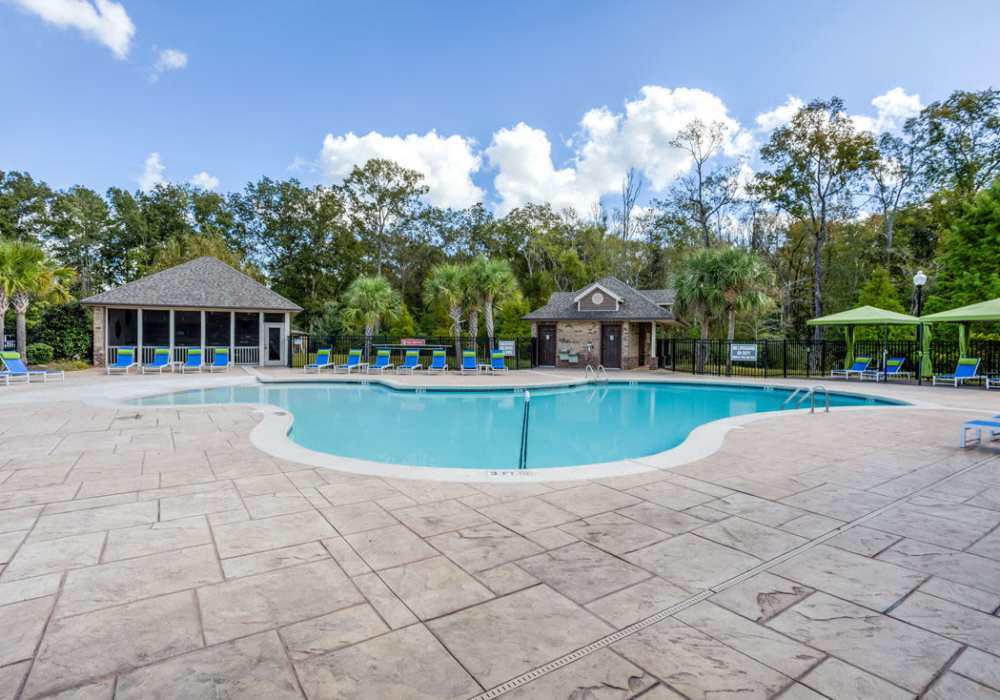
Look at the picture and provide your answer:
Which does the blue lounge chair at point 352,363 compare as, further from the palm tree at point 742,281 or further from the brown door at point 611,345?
the palm tree at point 742,281

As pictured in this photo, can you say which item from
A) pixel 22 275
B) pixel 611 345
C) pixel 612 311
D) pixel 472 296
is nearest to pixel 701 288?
pixel 612 311

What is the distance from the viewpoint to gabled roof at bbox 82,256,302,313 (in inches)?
718

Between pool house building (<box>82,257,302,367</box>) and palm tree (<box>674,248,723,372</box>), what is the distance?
14776mm

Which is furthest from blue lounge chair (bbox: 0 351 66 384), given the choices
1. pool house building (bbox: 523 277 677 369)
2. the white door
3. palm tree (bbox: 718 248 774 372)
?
palm tree (bbox: 718 248 774 372)

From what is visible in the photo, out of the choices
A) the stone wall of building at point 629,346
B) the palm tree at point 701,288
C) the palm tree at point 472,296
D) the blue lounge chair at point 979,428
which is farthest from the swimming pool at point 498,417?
the palm tree at point 472,296

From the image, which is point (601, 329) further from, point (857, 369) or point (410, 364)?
point (857, 369)

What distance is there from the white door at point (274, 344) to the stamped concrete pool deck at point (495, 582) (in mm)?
15940

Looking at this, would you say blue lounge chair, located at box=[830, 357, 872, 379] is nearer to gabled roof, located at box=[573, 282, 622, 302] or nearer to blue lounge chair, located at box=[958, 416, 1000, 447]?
gabled roof, located at box=[573, 282, 622, 302]

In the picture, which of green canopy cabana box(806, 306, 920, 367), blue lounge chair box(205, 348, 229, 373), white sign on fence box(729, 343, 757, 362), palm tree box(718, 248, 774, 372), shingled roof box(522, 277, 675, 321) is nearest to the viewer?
green canopy cabana box(806, 306, 920, 367)

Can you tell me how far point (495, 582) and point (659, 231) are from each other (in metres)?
33.4

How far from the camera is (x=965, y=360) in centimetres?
1410

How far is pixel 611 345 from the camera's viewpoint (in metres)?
20.8

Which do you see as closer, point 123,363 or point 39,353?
point 123,363

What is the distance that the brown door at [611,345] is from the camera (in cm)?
2059
